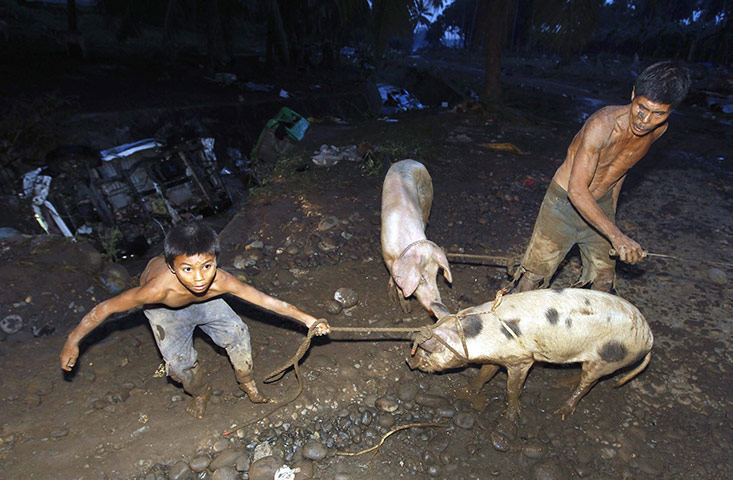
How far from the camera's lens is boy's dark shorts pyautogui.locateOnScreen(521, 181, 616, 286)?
3908 mm

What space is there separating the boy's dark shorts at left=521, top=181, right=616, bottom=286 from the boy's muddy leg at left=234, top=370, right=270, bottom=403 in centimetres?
297

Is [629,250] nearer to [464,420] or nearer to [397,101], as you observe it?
[464,420]

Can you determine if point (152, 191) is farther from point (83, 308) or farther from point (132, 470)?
point (132, 470)

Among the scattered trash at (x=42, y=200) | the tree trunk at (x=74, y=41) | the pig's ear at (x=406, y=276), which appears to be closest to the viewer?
the pig's ear at (x=406, y=276)

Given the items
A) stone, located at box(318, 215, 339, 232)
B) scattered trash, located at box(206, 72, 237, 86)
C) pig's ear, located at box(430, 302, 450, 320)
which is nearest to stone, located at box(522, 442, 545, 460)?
pig's ear, located at box(430, 302, 450, 320)

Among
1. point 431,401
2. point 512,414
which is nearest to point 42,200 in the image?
point 431,401

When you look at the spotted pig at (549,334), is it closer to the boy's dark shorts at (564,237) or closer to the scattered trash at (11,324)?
the boy's dark shorts at (564,237)

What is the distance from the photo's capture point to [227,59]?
60.0ft

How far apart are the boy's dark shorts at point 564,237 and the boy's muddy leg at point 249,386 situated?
9.75 ft

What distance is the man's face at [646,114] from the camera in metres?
3.10

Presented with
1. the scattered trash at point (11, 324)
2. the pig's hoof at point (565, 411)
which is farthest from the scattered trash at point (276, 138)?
the pig's hoof at point (565, 411)

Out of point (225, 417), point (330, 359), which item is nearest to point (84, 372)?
point (225, 417)

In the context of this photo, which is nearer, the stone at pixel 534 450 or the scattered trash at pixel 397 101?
the stone at pixel 534 450

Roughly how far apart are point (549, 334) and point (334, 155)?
6577 millimetres
